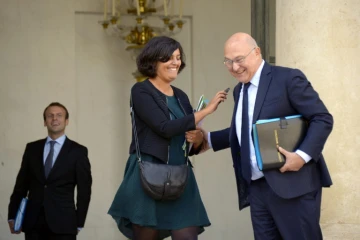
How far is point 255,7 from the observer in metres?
9.40

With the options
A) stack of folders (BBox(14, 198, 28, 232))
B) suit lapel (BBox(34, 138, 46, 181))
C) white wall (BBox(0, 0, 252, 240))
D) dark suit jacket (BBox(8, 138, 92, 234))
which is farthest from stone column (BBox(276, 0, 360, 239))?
white wall (BBox(0, 0, 252, 240))

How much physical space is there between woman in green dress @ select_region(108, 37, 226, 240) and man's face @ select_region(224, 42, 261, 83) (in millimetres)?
323

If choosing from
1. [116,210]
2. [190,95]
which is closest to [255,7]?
[190,95]

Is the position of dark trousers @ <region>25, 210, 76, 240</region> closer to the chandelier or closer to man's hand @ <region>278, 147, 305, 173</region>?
the chandelier

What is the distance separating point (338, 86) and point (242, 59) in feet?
3.17

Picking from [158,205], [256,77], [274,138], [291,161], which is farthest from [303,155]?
[158,205]

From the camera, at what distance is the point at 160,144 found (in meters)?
6.26

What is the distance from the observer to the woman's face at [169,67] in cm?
636

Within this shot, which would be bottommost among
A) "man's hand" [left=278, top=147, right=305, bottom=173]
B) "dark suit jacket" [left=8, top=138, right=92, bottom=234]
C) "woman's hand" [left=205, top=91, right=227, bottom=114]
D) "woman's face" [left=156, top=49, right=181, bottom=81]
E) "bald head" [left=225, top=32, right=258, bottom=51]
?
"dark suit jacket" [left=8, top=138, right=92, bottom=234]

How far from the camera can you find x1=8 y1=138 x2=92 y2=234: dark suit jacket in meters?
8.01

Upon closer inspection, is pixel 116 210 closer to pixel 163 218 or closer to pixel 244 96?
pixel 163 218

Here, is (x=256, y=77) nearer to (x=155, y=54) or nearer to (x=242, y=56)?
(x=242, y=56)

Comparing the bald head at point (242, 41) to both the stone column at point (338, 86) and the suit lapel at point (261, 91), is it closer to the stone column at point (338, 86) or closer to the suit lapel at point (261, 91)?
the suit lapel at point (261, 91)

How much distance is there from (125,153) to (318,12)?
3.54m
